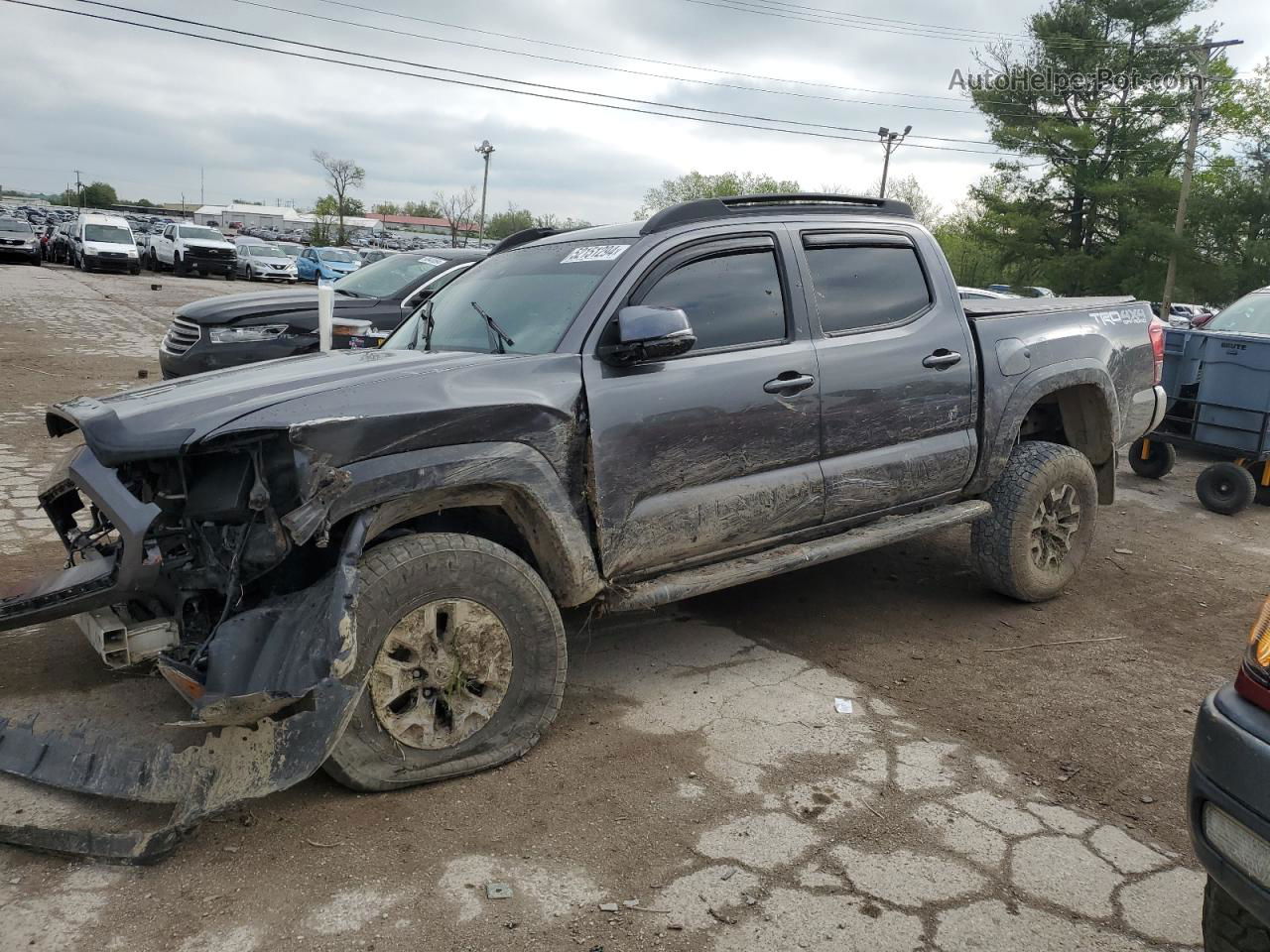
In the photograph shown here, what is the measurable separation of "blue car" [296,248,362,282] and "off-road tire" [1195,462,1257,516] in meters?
26.5

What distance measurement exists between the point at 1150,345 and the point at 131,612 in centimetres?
538

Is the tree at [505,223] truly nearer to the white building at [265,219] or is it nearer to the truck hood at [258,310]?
the white building at [265,219]

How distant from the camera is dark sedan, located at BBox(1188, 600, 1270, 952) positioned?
1.96 m

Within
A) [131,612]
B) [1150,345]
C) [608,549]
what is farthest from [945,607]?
[131,612]

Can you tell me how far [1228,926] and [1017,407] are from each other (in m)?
3.11

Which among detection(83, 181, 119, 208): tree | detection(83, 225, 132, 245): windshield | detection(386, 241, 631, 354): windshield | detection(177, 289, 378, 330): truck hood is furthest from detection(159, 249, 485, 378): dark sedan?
detection(83, 181, 119, 208): tree

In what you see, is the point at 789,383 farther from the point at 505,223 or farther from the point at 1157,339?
the point at 505,223

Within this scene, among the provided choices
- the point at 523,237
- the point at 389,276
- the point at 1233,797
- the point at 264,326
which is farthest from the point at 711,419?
the point at 389,276

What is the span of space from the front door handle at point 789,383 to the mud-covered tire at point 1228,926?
2.30m

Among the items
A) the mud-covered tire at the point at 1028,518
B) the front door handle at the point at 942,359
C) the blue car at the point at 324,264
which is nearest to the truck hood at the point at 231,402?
the front door handle at the point at 942,359

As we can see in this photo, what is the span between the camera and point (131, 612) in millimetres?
3277

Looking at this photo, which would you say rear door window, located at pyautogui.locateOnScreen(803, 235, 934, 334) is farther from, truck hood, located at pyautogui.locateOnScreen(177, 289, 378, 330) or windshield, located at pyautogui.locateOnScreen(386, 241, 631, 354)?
truck hood, located at pyautogui.locateOnScreen(177, 289, 378, 330)

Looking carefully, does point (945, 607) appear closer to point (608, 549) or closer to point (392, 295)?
point (608, 549)

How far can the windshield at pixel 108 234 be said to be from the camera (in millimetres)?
30109
